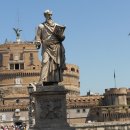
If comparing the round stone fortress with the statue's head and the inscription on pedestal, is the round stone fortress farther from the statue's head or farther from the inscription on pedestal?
the inscription on pedestal

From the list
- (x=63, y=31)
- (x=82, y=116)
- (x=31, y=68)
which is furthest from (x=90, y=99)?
(x=63, y=31)

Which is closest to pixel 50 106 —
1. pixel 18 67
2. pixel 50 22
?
pixel 50 22

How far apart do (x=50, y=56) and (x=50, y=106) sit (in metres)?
1.50

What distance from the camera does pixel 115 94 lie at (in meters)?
106

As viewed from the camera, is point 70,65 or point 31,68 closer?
point 31,68

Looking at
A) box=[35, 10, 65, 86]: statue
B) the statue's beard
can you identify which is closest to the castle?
the statue's beard

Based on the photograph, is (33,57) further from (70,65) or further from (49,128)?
(49,128)

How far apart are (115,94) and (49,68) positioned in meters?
93.0

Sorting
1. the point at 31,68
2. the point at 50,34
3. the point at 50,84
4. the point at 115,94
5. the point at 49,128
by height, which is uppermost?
the point at 31,68

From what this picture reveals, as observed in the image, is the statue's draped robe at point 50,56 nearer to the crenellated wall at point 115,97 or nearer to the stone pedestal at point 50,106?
the stone pedestal at point 50,106

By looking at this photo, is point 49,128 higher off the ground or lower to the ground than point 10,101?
lower

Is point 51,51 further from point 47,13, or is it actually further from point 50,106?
point 50,106

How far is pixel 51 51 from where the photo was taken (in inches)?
541

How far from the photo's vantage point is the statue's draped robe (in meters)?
13.6
